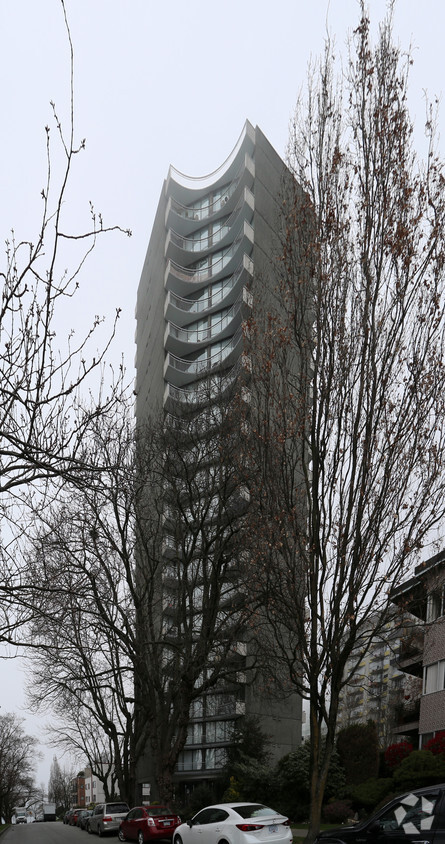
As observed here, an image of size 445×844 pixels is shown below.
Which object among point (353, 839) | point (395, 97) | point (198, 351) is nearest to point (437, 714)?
point (353, 839)

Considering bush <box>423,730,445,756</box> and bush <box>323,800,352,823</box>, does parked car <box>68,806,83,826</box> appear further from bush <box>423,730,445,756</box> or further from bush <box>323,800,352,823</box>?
bush <box>423,730,445,756</box>

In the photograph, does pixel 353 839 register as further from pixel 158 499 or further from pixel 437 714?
pixel 437 714

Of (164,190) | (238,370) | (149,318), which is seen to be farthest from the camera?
(149,318)

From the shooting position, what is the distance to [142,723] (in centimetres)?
3031

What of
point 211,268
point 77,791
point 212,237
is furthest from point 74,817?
point 77,791

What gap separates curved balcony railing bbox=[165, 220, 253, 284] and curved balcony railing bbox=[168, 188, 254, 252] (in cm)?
134

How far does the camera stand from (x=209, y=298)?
54.4m

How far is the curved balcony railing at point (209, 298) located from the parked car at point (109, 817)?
99.7 feet

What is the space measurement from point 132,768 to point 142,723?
4971mm

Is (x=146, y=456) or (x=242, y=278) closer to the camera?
(x=146, y=456)

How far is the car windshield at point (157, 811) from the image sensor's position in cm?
2272

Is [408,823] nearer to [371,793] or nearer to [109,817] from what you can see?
[371,793]

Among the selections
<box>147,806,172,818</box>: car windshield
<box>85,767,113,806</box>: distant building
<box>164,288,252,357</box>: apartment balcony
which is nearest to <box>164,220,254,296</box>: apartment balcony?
<box>164,288,252,357</box>: apartment balcony

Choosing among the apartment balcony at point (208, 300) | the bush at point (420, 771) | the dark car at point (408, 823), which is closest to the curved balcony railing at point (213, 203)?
the apartment balcony at point (208, 300)
